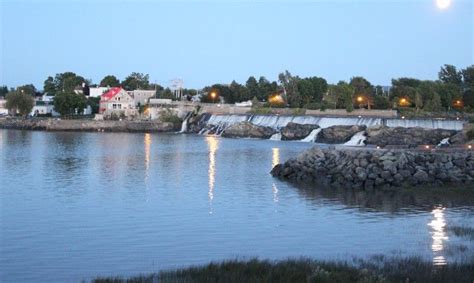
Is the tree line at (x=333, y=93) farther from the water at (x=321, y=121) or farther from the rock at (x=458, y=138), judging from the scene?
the rock at (x=458, y=138)

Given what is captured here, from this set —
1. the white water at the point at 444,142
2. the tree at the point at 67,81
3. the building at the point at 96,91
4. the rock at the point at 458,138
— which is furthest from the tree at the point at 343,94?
the tree at the point at 67,81

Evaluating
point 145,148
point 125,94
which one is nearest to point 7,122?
point 125,94

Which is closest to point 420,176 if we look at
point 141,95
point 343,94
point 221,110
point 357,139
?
point 357,139

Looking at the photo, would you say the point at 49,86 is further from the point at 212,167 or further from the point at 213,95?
the point at 212,167

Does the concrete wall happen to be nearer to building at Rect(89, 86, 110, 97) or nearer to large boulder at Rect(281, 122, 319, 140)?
large boulder at Rect(281, 122, 319, 140)

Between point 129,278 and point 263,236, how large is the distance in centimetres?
582

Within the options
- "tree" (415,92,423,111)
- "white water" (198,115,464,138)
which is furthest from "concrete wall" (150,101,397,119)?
"tree" (415,92,423,111)

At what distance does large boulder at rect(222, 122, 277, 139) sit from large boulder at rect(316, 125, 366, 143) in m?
8.32

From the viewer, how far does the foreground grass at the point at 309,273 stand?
1114cm

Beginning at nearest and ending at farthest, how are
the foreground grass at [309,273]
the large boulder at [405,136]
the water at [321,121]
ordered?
the foreground grass at [309,273] < the large boulder at [405,136] < the water at [321,121]

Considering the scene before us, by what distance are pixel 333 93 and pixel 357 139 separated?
3353 cm

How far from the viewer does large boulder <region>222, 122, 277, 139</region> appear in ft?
213

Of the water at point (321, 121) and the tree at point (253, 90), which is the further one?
the tree at point (253, 90)

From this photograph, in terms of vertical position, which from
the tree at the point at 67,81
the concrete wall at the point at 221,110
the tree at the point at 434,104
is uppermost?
the tree at the point at 67,81
